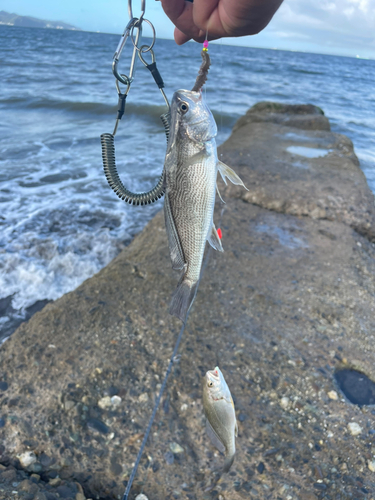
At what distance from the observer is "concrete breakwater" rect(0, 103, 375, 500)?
2.21 metres

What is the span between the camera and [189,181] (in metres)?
1.24

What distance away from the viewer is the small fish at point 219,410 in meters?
1.68

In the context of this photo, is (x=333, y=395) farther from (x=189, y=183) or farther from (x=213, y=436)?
(x=189, y=183)

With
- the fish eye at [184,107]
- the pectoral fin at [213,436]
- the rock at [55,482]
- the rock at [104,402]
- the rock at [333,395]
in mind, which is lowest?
the rock at [55,482]

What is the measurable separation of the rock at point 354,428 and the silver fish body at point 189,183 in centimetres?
192

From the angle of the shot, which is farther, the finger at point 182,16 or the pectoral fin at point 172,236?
the finger at point 182,16

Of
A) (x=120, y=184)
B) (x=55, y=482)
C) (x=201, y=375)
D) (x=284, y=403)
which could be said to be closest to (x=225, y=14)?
(x=120, y=184)

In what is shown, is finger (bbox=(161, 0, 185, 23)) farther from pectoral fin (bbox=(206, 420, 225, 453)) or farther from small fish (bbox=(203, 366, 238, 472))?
pectoral fin (bbox=(206, 420, 225, 453))

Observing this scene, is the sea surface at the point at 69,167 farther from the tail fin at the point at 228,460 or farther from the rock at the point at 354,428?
the rock at the point at 354,428

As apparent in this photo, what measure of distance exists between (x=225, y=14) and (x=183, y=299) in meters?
1.06

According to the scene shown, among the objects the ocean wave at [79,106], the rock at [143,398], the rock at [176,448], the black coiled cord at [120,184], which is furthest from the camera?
the ocean wave at [79,106]

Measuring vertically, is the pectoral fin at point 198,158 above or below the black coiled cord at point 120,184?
above

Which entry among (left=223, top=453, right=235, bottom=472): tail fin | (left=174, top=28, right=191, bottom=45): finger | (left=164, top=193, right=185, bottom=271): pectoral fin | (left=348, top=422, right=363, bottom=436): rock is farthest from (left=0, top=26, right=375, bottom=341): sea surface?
(left=348, top=422, right=363, bottom=436): rock

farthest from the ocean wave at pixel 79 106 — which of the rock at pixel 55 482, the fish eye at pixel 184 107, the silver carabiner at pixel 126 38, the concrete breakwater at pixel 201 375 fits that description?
the fish eye at pixel 184 107
